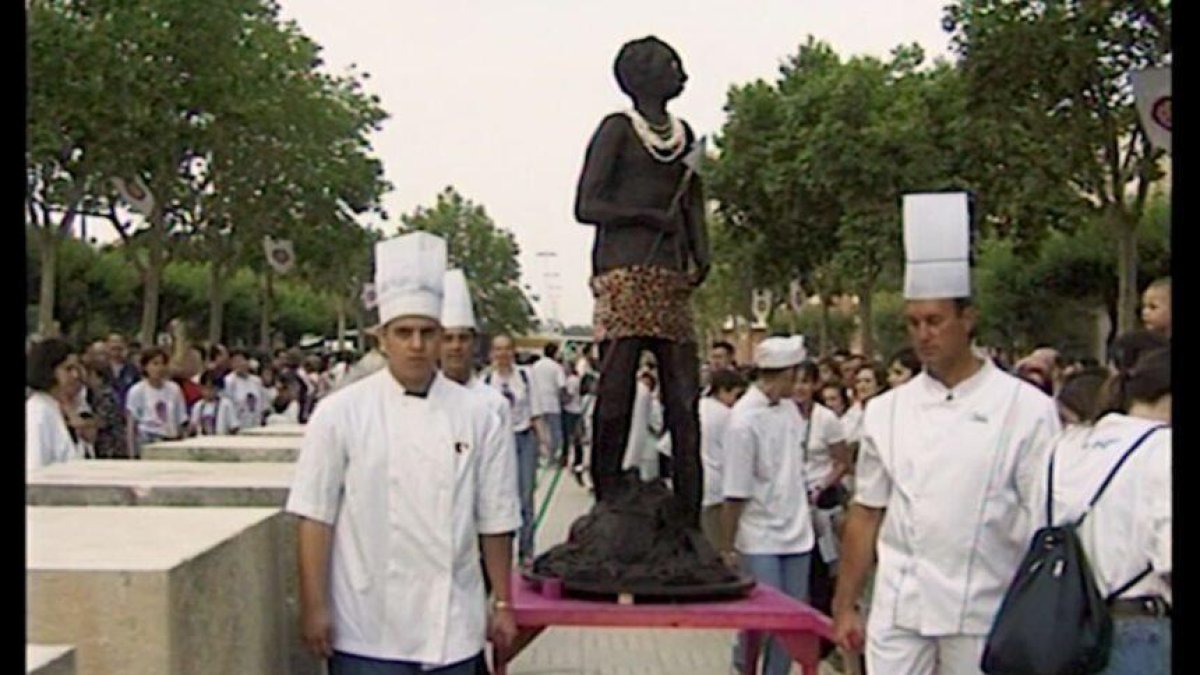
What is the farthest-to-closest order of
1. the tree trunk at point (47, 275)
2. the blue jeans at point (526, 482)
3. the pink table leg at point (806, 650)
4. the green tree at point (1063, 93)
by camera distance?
the tree trunk at point (47, 275)
the green tree at point (1063, 93)
the blue jeans at point (526, 482)
the pink table leg at point (806, 650)

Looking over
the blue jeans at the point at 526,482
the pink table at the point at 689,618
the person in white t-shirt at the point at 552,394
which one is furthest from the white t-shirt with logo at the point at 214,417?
the pink table at the point at 689,618

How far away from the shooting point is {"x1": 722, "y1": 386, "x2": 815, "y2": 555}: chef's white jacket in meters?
8.89

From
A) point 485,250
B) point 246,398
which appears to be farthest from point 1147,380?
point 485,250

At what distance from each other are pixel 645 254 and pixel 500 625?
240 centimetres

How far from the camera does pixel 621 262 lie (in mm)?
7676

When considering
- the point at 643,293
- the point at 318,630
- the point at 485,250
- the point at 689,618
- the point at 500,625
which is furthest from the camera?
the point at 485,250

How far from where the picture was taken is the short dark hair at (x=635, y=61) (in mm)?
7738

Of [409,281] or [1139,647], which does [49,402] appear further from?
[1139,647]

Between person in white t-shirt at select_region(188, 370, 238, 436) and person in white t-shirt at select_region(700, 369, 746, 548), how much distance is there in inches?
242

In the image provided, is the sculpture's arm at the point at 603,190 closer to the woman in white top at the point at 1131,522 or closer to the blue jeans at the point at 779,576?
the blue jeans at the point at 779,576

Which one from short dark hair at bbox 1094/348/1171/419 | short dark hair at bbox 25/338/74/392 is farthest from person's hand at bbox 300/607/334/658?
short dark hair at bbox 25/338/74/392

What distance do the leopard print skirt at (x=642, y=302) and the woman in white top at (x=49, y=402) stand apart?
2365mm

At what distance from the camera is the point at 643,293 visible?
7.66 metres

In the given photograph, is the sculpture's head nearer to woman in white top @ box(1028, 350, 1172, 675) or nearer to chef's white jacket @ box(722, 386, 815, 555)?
chef's white jacket @ box(722, 386, 815, 555)
